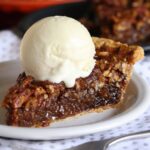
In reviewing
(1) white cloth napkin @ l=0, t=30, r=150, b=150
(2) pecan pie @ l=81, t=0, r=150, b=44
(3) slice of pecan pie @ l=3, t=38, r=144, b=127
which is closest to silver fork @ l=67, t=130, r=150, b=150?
(1) white cloth napkin @ l=0, t=30, r=150, b=150

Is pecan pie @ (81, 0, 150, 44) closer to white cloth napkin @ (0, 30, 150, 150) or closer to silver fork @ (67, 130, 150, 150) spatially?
white cloth napkin @ (0, 30, 150, 150)

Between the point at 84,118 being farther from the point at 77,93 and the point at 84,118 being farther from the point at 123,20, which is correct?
the point at 123,20

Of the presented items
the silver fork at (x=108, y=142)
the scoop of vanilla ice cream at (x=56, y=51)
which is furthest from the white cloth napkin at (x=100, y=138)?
the scoop of vanilla ice cream at (x=56, y=51)

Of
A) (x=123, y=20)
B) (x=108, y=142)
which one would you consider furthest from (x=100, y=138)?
(x=123, y=20)

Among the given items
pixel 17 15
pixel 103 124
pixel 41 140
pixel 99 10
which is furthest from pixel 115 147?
pixel 17 15

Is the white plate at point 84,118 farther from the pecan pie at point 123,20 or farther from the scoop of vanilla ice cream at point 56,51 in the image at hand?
the pecan pie at point 123,20
